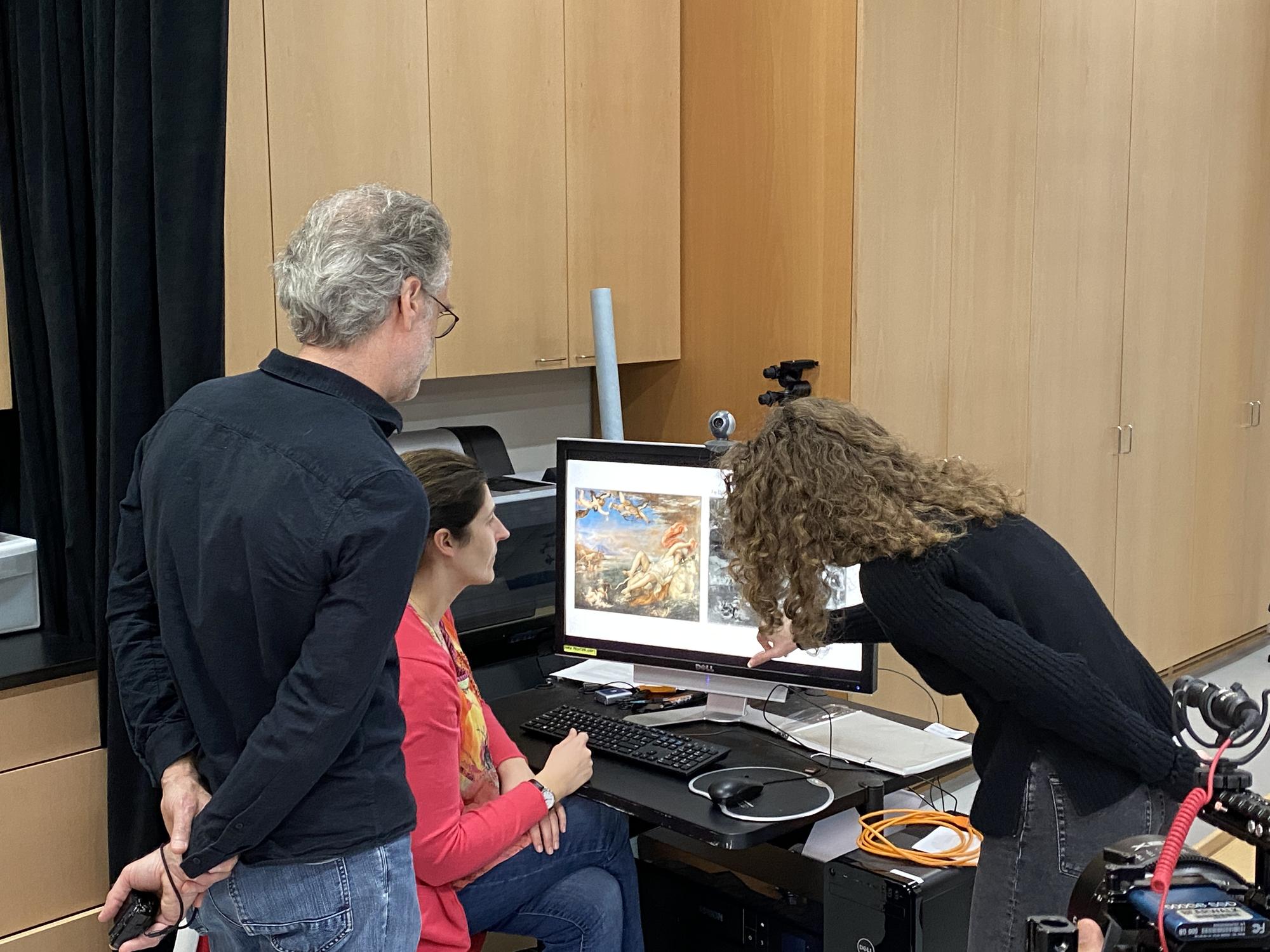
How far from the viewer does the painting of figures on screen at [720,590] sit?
2268 millimetres

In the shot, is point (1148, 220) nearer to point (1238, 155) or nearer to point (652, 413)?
point (1238, 155)

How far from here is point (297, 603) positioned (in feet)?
4.59

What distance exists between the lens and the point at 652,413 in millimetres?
3607

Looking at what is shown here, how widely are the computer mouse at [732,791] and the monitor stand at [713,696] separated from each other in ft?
1.10

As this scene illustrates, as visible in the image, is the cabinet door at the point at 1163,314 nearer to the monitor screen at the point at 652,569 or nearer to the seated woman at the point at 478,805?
the monitor screen at the point at 652,569

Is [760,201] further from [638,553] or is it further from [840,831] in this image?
[840,831]

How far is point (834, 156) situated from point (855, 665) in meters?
1.43

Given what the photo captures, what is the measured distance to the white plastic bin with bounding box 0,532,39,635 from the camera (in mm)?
2426

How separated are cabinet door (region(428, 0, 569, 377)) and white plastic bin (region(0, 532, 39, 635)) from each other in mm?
932

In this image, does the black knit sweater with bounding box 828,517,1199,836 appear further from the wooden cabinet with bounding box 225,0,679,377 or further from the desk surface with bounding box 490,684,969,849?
the wooden cabinet with bounding box 225,0,679,377

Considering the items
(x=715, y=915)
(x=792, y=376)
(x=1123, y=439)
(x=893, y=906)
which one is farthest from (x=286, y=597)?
(x=1123, y=439)

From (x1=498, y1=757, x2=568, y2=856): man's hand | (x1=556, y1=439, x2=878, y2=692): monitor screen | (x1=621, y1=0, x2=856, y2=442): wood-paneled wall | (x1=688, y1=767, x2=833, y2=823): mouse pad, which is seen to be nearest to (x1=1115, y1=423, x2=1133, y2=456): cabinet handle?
(x1=621, y1=0, x2=856, y2=442): wood-paneled wall

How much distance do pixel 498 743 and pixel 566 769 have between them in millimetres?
169

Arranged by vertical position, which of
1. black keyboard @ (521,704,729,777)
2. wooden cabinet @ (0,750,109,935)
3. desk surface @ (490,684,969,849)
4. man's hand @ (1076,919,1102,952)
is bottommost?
wooden cabinet @ (0,750,109,935)
